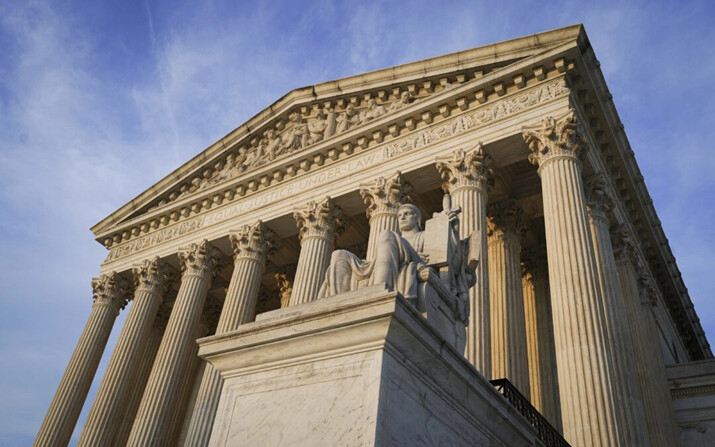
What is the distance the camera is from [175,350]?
2245cm

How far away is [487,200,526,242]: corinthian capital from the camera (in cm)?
2072

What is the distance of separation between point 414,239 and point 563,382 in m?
6.85

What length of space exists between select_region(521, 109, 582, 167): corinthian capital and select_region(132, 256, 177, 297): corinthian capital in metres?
17.0

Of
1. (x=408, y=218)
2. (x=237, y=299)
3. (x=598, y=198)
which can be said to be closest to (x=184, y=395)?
(x=237, y=299)

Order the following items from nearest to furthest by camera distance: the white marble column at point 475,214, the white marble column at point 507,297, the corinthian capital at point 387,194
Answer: the white marble column at point 475,214 → the white marble column at point 507,297 → the corinthian capital at point 387,194

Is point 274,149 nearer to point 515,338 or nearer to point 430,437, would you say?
point 515,338

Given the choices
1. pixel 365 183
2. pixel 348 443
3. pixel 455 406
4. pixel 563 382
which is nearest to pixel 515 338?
pixel 563 382

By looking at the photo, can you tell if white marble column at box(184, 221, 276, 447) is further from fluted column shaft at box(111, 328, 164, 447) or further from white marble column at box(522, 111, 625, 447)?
white marble column at box(522, 111, 625, 447)

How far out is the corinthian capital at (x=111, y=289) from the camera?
91.2 ft

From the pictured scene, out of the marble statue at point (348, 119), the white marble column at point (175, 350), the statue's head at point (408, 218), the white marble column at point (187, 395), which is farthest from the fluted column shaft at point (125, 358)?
the statue's head at point (408, 218)

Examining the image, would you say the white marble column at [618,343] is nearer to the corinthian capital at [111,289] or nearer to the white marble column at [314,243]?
the white marble column at [314,243]

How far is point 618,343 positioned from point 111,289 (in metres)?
22.6

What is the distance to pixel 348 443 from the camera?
5152mm

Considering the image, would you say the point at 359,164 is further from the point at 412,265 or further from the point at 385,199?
the point at 412,265
